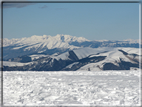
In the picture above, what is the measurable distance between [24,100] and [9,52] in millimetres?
18891

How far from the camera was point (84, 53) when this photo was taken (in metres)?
15.4

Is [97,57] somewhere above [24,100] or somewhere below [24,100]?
above

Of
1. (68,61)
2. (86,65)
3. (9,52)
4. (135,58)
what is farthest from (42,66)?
(9,52)

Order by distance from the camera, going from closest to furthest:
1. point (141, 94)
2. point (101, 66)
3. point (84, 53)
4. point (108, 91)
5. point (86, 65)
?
point (141, 94) → point (108, 91) → point (101, 66) → point (86, 65) → point (84, 53)

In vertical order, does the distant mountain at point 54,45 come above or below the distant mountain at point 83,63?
above

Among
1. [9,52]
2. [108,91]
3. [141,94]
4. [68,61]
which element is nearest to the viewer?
[141,94]

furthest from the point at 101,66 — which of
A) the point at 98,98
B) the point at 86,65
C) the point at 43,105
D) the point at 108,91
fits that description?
the point at 43,105

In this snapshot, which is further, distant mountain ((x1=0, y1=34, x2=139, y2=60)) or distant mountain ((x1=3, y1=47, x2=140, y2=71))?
distant mountain ((x1=0, y1=34, x2=139, y2=60))

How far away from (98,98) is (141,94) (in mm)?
1122

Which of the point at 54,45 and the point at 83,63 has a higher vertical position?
the point at 54,45

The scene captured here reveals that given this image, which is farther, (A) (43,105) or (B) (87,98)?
(B) (87,98)

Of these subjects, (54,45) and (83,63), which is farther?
(54,45)

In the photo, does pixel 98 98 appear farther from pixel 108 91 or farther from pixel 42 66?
pixel 42 66

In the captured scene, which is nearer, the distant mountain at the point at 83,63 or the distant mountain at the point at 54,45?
the distant mountain at the point at 83,63
